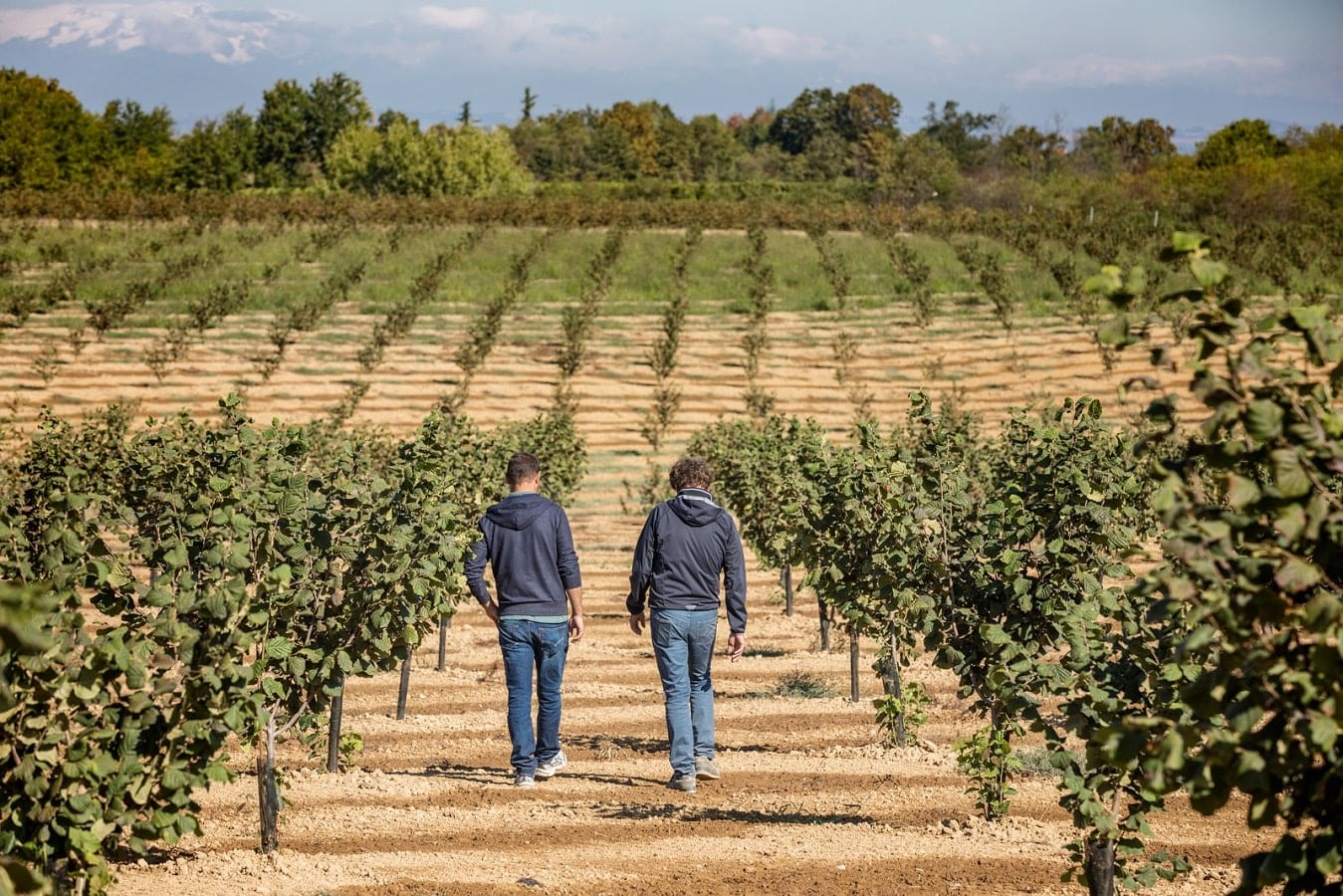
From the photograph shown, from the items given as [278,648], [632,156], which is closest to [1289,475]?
[278,648]

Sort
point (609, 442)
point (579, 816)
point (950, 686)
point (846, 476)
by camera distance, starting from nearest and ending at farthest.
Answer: point (579, 816)
point (846, 476)
point (950, 686)
point (609, 442)

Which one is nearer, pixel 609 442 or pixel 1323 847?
pixel 1323 847

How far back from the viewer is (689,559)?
792cm

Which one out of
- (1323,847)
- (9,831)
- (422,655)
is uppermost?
(1323,847)

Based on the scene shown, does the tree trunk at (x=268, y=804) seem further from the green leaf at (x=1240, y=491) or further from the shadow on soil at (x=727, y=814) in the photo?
the green leaf at (x=1240, y=491)

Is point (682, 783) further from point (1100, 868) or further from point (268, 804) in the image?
point (1100, 868)

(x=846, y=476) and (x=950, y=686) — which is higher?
(x=846, y=476)

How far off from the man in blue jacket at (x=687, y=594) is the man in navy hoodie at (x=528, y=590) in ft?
1.43

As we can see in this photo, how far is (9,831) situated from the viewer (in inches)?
181

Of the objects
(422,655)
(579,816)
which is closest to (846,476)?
(579,816)

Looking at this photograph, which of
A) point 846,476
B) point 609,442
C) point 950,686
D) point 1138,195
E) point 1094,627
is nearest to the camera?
point 1094,627

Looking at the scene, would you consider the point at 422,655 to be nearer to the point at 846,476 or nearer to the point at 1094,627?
the point at 846,476

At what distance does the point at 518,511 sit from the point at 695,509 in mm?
1022

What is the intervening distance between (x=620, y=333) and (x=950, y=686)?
1044 inches
